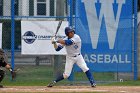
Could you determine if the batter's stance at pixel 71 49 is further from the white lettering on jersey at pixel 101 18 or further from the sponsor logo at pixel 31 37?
the white lettering on jersey at pixel 101 18

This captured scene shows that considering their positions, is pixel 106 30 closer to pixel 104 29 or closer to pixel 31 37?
pixel 104 29

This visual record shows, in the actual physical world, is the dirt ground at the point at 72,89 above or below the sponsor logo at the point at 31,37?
below

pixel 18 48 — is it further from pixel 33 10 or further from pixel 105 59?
pixel 105 59

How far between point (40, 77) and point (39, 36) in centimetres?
151

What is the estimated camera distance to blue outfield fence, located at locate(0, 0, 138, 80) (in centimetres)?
1773

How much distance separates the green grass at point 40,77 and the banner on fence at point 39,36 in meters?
0.97

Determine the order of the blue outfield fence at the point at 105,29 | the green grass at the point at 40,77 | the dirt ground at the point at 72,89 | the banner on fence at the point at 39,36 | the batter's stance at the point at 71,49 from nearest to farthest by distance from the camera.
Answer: the dirt ground at the point at 72,89
the batter's stance at the point at 71,49
the green grass at the point at 40,77
the banner on fence at the point at 39,36
the blue outfield fence at the point at 105,29

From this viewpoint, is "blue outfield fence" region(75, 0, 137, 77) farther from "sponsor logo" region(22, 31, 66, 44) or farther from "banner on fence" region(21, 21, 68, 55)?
"sponsor logo" region(22, 31, 66, 44)

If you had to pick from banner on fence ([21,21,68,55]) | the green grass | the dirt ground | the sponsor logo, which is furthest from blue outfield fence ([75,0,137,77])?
the dirt ground

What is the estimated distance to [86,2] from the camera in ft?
58.4

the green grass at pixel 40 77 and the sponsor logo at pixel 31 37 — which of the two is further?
the sponsor logo at pixel 31 37

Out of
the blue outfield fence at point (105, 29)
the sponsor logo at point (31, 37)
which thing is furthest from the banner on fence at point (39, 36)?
the blue outfield fence at point (105, 29)

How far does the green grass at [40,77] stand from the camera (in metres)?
16.9

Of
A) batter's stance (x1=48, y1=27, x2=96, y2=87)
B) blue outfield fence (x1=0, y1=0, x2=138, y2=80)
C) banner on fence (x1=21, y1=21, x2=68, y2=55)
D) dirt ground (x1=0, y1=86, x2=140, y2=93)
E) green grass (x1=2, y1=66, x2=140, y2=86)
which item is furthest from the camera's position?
blue outfield fence (x1=0, y1=0, x2=138, y2=80)
